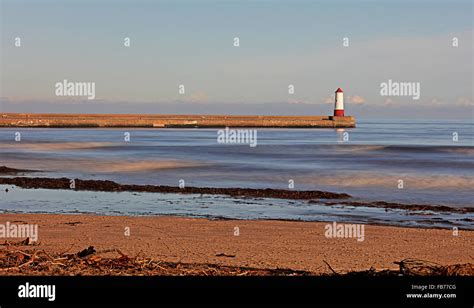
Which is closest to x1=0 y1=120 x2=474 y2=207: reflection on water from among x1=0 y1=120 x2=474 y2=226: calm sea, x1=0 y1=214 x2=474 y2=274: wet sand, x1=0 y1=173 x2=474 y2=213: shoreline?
x1=0 y1=120 x2=474 y2=226: calm sea

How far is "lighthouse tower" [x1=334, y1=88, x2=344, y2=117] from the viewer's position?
6950 centimetres

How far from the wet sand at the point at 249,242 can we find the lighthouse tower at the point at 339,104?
58.7 m

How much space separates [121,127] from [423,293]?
7649 cm

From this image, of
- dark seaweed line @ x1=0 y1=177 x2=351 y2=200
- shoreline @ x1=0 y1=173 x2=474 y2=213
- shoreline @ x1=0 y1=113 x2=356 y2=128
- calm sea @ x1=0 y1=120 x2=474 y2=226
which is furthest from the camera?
shoreline @ x1=0 y1=113 x2=356 y2=128

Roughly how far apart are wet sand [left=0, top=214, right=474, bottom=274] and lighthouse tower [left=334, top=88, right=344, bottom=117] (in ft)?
193

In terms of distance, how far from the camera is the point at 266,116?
8162 centimetres

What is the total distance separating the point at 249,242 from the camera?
9.74m

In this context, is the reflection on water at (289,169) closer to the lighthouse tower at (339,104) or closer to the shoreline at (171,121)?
the lighthouse tower at (339,104)

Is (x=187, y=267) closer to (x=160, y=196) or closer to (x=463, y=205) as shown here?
(x=160, y=196)

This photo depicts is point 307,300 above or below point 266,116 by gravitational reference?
below

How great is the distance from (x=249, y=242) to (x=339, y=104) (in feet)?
211

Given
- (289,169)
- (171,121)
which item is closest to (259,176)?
(289,169)

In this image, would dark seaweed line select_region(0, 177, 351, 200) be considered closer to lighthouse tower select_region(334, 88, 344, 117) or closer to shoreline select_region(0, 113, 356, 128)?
lighthouse tower select_region(334, 88, 344, 117)

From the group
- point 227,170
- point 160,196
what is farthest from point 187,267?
point 227,170
